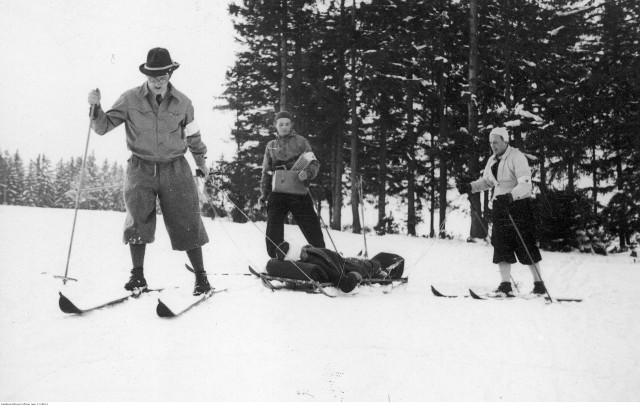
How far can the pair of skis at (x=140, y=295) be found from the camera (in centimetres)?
281

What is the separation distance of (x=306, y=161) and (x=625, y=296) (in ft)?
13.2

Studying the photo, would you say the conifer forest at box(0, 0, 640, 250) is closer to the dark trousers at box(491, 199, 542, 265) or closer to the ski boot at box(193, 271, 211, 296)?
the dark trousers at box(491, 199, 542, 265)

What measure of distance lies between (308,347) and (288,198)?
300cm

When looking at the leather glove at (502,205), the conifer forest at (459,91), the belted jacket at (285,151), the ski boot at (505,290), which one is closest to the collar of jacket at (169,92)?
the belted jacket at (285,151)

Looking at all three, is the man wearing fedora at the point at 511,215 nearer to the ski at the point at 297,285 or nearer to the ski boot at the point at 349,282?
the ski boot at the point at 349,282

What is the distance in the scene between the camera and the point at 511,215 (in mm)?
5004

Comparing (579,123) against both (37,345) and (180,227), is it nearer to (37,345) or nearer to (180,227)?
(180,227)

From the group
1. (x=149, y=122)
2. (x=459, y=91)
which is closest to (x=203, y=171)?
(x=149, y=122)

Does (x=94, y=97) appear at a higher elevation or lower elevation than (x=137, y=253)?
higher

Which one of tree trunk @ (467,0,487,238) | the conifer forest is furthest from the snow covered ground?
the conifer forest

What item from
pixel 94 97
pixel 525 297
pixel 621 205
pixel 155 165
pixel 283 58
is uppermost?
pixel 283 58

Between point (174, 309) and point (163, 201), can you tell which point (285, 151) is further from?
point (174, 309)

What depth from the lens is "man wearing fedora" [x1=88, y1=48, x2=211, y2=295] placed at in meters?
3.68

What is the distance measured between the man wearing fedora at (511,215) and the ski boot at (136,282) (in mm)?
3568
